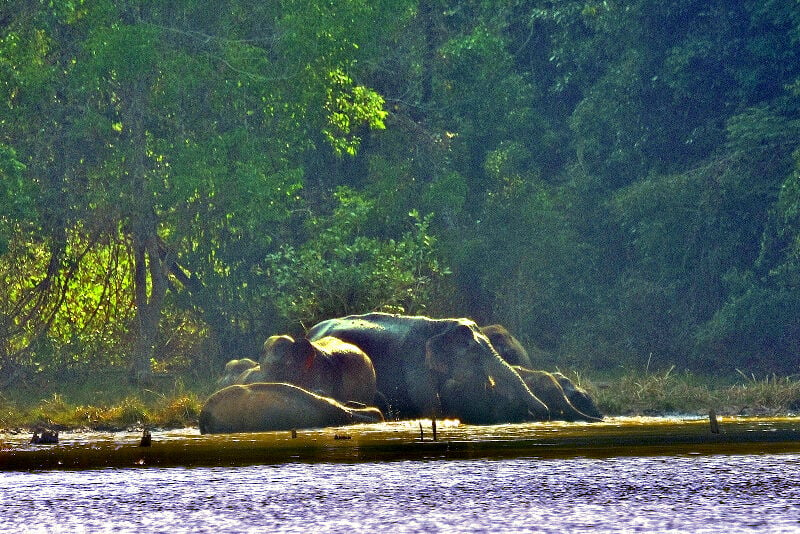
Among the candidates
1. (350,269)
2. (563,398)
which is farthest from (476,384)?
(350,269)

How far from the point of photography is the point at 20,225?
108 ft

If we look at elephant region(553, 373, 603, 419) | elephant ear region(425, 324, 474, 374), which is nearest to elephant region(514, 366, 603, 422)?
elephant region(553, 373, 603, 419)

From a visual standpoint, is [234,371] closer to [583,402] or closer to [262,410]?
[262,410]

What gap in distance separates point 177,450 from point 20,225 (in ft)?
43.3

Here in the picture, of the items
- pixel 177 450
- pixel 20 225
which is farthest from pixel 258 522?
pixel 20 225

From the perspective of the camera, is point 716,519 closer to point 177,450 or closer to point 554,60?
point 177,450

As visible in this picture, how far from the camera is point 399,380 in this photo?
27891 mm

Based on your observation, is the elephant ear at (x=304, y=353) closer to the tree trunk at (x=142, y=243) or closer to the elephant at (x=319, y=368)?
the elephant at (x=319, y=368)

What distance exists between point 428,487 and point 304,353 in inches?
391

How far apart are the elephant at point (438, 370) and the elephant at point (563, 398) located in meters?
0.26

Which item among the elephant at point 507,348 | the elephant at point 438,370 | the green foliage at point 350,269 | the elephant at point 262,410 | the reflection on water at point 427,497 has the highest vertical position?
the green foliage at point 350,269

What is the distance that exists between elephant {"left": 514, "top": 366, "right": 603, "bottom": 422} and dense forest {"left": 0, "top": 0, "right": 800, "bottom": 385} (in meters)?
6.29

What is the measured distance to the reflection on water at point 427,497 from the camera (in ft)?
46.3

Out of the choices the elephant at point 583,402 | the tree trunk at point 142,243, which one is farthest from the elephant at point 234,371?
the elephant at point 583,402
